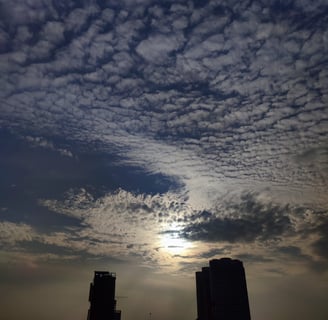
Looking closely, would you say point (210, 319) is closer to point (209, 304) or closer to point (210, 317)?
point (210, 317)

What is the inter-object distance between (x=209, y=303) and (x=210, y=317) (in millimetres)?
13885

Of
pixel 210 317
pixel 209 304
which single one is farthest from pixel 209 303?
pixel 210 317

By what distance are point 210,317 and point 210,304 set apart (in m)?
11.4

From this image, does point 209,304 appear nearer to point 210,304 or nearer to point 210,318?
point 210,304

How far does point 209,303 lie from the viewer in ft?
604

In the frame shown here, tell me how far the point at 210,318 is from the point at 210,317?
0.58 meters

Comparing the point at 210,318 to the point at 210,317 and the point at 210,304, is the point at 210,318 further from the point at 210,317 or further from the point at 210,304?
the point at 210,304

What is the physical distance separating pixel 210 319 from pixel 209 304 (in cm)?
1277

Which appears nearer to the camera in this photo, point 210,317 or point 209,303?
point 210,317

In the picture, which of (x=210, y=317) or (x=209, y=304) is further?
(x=209, y=304)

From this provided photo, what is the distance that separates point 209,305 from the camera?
18012 cm

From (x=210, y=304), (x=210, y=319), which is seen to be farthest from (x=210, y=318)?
(x=210, y=304)

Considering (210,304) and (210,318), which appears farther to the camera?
(210,304)

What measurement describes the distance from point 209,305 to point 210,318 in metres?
10.4
